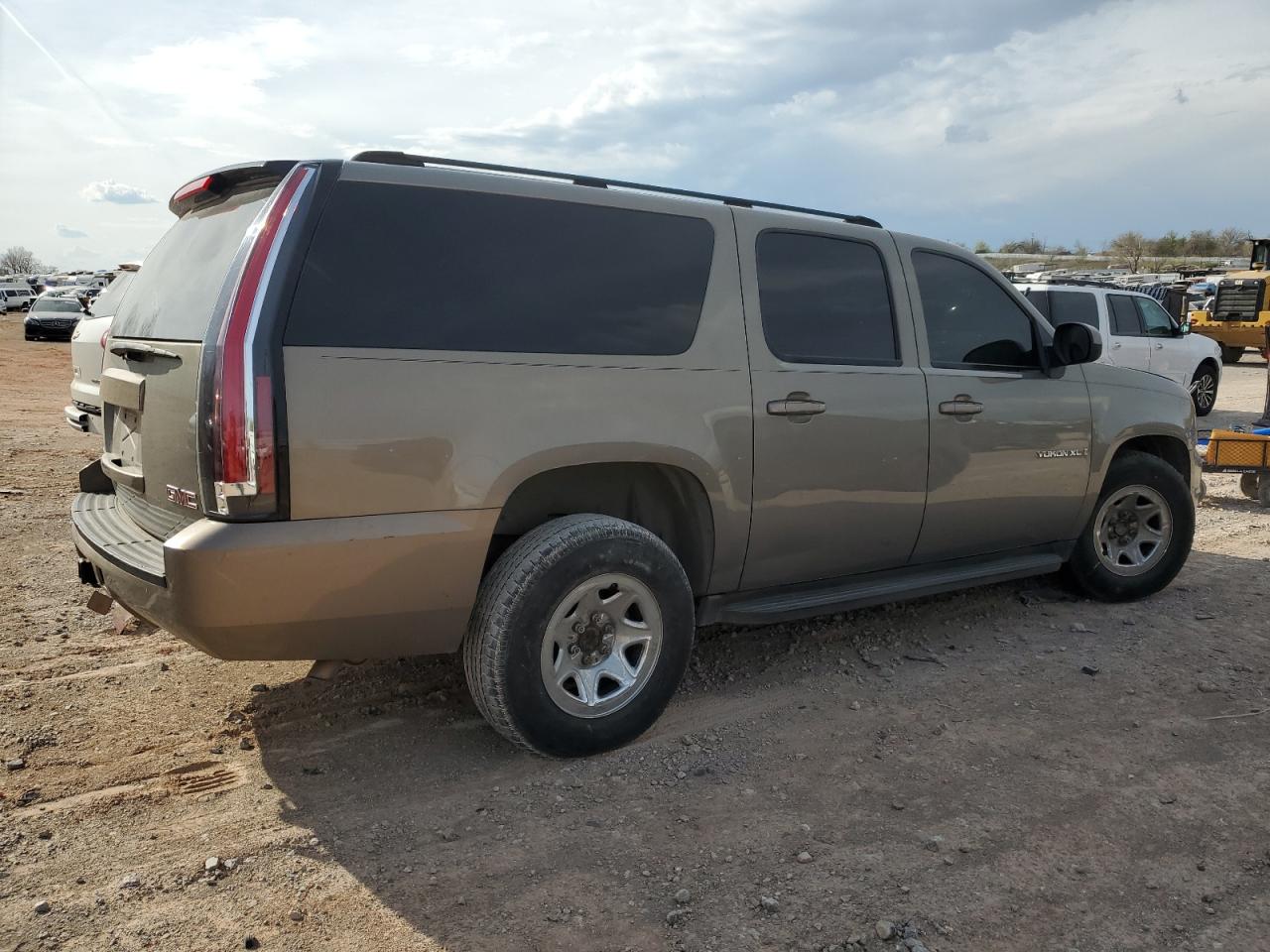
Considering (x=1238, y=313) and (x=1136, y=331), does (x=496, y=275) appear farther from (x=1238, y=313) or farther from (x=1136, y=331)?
(x=1238, y=313)

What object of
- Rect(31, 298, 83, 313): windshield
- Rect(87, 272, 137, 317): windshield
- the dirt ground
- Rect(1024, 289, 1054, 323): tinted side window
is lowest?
the dirt ground

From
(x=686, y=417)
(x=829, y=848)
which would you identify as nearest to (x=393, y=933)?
(x=829, y=848)

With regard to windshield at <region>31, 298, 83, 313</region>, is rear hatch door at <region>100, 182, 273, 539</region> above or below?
below

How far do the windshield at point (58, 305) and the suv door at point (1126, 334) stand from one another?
101ft

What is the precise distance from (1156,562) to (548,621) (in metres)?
3.90

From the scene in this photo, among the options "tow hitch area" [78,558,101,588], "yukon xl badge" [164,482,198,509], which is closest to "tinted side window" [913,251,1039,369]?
A: "yukon xl badge" [164,482,198,509]

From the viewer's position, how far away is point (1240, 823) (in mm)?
3229

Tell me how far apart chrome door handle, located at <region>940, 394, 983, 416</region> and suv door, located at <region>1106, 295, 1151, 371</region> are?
9.78 metres

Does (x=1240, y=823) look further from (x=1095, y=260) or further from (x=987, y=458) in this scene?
(x=1095, y=260)

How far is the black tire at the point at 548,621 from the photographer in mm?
3301

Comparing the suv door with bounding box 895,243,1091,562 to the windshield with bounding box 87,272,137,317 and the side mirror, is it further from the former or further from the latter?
the windshield with bounding box 87,272,137,317

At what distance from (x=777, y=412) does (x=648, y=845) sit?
5.60 feet

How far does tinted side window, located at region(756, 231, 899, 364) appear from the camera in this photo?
4.05m

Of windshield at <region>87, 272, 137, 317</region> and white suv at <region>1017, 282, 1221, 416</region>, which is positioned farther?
white suv at <region>1017, 282, 1221, 416</region>
